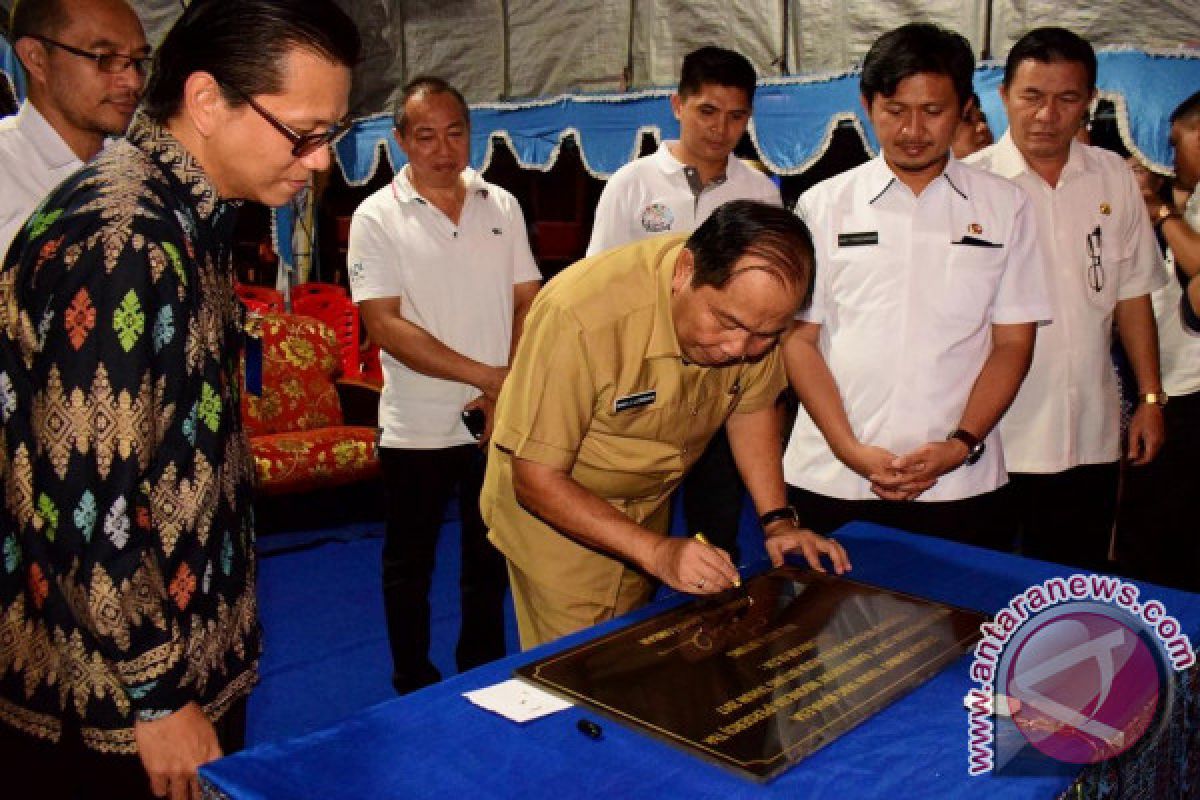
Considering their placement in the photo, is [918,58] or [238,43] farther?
[918,58]

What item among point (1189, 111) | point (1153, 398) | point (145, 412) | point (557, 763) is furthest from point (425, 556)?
point (1189, 111)

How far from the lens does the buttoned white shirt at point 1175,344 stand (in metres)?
3.02

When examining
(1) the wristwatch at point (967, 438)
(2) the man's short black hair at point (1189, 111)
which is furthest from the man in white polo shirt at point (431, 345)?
(2) the man's short black hair at point (1189, 111)

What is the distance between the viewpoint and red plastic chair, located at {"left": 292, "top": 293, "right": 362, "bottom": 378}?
5.93 metres

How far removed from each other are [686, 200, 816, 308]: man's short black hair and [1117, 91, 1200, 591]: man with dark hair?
179 centimetres

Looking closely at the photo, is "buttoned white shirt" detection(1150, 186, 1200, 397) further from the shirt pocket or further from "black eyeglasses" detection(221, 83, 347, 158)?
"black eyeglasses" detection(221, 83, 347, 158)

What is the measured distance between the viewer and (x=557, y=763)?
1.15 metres

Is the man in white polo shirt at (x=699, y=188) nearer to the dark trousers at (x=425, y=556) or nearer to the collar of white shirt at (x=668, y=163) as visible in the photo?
the collar of white shirt at (x=668, y=163)

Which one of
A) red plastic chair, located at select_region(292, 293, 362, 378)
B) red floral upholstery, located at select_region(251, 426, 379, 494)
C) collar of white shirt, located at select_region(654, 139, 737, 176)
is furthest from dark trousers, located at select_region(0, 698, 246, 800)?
red plastic chair, located at select_region(292, 293, 362, 378)

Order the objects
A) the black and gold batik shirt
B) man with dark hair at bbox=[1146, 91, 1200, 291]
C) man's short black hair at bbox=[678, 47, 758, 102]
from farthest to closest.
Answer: man's short black hair at bbox=[678, 47, 758, 102] < man with dark hair at bbox=[1146, 91, 1200, 291] < the black and gold batik shirt

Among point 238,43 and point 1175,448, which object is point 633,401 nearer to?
point 238,43

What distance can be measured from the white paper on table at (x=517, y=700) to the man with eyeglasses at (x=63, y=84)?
56.8 inches

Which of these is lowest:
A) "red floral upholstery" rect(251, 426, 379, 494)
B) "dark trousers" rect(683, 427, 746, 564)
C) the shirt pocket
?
"red floral upholstery" rect(251, 426, 379, 494)

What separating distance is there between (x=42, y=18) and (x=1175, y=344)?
3011 mm
